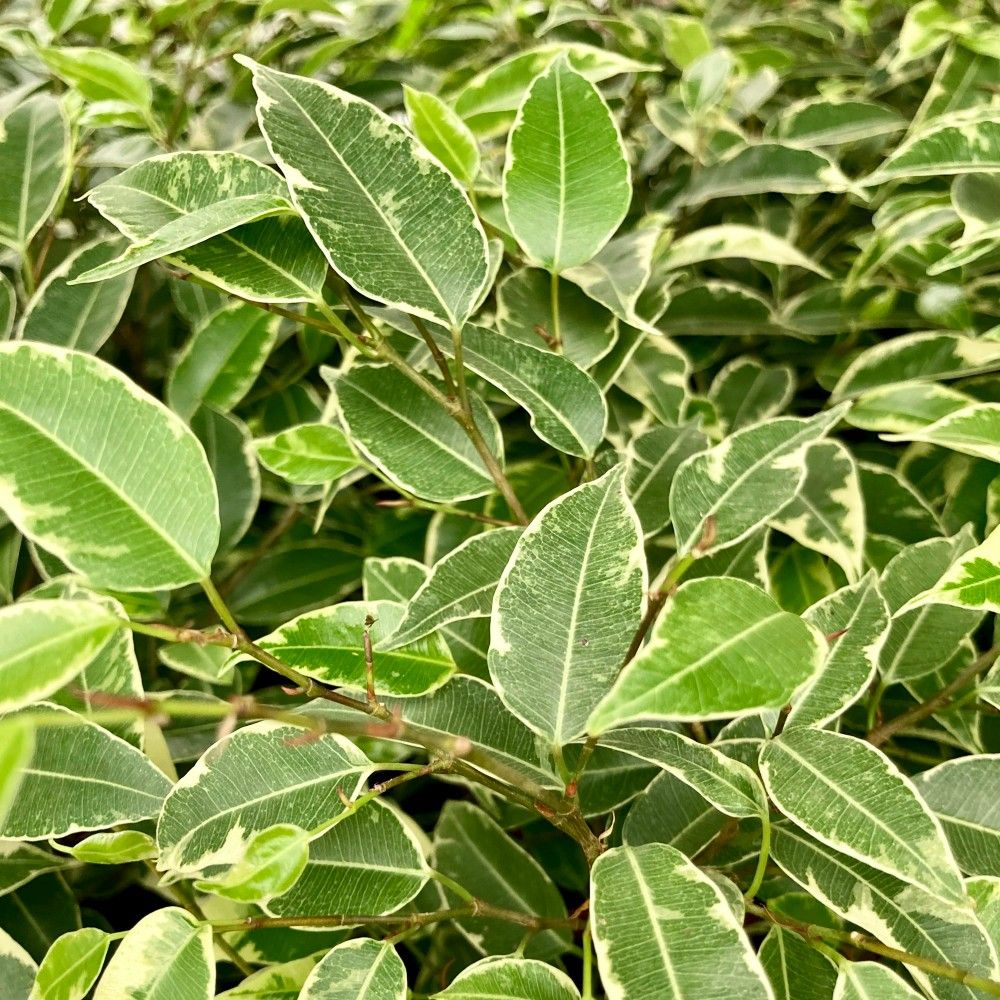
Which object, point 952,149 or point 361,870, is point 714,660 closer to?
point 361,870

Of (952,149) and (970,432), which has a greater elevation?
(952,149)

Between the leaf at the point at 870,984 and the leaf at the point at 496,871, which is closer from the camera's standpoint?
the leaf at the point at 870,984

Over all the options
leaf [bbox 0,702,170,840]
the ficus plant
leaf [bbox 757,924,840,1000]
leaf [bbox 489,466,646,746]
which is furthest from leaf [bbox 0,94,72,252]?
leaf [bbox 757,924,840,1000]

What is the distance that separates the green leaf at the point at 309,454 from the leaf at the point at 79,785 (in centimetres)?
20

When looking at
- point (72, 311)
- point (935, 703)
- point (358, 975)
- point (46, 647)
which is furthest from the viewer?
point (72, 311)

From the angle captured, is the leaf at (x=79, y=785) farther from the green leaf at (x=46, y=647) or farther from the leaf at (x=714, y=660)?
the leaf at (x=714, y=660)

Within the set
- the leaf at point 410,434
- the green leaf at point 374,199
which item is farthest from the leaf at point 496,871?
the green leaf at point 374,199

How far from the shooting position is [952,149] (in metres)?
0.58

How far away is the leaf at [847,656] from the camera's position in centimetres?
44

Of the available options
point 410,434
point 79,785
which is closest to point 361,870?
point 79,785

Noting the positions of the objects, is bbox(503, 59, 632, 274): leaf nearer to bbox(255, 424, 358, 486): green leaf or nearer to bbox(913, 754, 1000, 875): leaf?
bbox(255, 424, 358, 486): green leaf

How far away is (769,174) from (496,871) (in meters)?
0.62

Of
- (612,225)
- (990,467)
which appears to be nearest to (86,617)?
(612,225)

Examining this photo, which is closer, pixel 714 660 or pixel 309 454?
pixel 714 660
